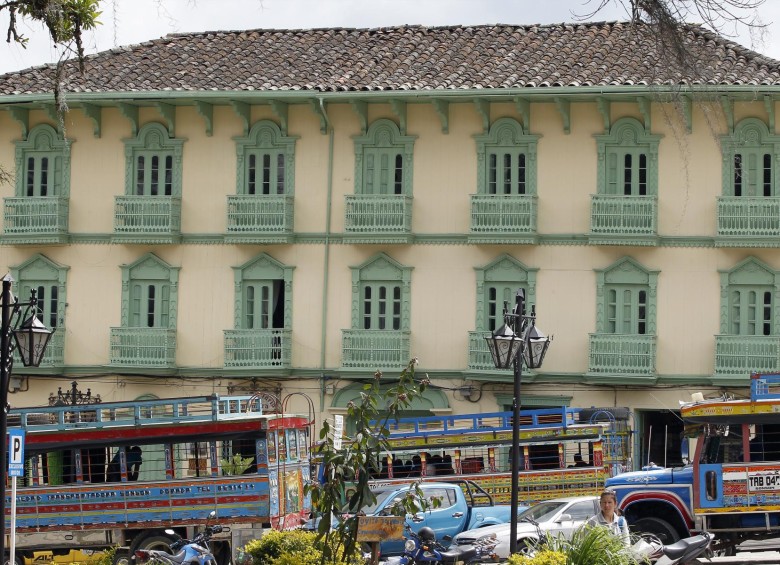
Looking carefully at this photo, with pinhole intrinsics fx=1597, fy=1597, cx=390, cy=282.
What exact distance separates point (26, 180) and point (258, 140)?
5776 millimetres

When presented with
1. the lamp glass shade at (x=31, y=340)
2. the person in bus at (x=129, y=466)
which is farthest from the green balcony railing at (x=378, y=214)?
the lamp glass shade at (x=31, y=340)

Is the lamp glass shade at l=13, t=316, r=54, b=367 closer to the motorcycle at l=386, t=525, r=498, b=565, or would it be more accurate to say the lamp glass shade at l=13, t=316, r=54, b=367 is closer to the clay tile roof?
the motorcycle at l=386, t=525, r=498, b=565

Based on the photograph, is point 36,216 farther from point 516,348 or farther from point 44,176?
point 516,348

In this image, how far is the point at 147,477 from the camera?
26.1m

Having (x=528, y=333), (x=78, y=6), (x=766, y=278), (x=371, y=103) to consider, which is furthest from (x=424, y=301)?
(x=78, y=6)

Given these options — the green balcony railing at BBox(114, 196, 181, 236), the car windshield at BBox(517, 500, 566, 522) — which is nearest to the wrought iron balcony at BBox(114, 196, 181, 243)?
the green balcony railing at BBox(114, 196, 181, 236)

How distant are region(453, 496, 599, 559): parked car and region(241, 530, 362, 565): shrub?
5.81 metres

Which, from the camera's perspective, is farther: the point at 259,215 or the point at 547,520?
the point at 259,215

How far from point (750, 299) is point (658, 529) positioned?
37.7ft

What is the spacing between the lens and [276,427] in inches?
1029

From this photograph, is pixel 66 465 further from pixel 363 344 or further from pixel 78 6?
pixel 78 6

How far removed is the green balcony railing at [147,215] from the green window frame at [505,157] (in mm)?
7173

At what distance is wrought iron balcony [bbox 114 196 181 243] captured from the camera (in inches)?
1465

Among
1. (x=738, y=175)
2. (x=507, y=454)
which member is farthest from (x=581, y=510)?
(x=738, y=175)
